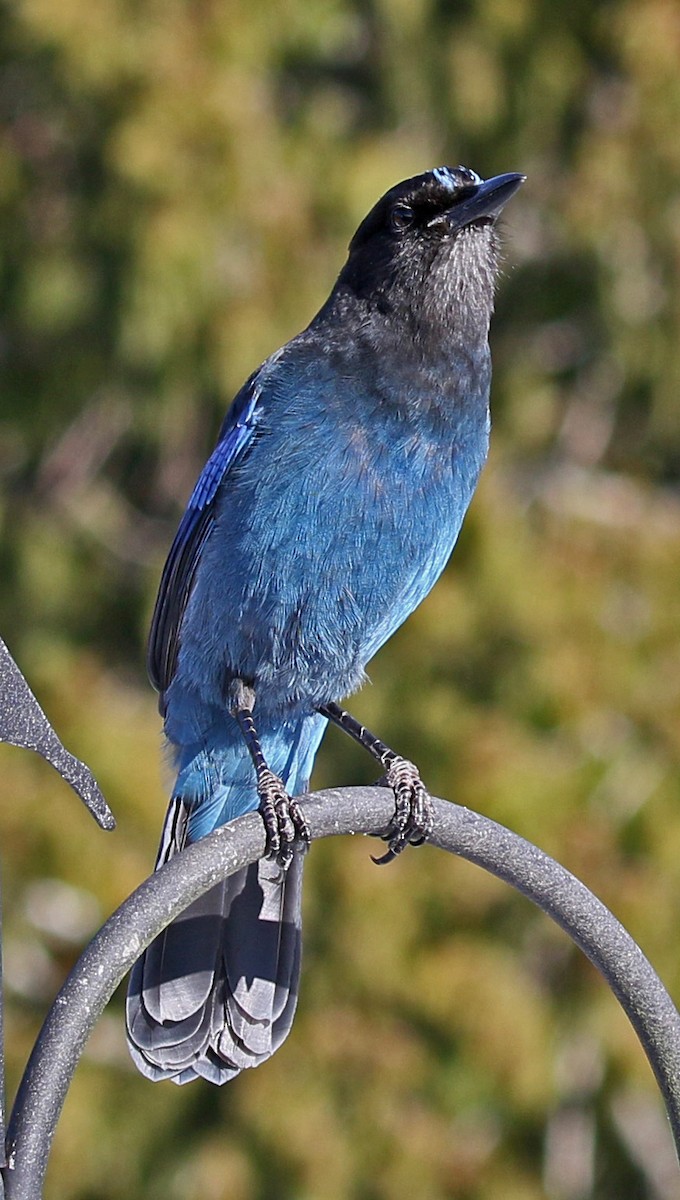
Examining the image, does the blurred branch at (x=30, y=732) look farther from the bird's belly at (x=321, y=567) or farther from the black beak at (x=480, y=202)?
the black beak at (x=480, y=202)

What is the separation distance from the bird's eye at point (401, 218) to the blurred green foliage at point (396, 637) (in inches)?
65.6

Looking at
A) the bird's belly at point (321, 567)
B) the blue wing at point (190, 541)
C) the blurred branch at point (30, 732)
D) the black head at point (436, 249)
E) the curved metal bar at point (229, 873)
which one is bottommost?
the curved metal bar at point (229, 873)

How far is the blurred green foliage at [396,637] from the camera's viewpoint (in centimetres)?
514

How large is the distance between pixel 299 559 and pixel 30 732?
132 centimetres

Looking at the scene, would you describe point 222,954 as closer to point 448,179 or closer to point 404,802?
point 404,802

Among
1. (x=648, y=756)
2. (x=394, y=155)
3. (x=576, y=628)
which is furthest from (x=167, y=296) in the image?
(x=648, y=756)

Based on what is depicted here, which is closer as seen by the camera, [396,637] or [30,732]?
[30,732]

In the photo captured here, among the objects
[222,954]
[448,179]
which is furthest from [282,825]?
[448,179]

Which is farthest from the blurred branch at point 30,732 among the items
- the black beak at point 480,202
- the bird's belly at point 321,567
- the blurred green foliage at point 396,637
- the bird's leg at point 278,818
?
the blurred green foliage at point 396,637

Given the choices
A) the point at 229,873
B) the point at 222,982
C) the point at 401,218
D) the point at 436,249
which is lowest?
the point at 229,873

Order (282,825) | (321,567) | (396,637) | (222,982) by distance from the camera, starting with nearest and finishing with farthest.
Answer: (282,825) < (222,982) < (321,567) < (396,637)

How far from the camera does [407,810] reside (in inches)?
116

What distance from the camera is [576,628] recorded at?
17.4 feet

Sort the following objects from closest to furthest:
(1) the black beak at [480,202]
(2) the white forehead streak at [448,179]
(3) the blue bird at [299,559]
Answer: (3) the blue bird at [299,559] → (1) the black beak at [480,202] → (2) the white forehead streak at [448,179]
